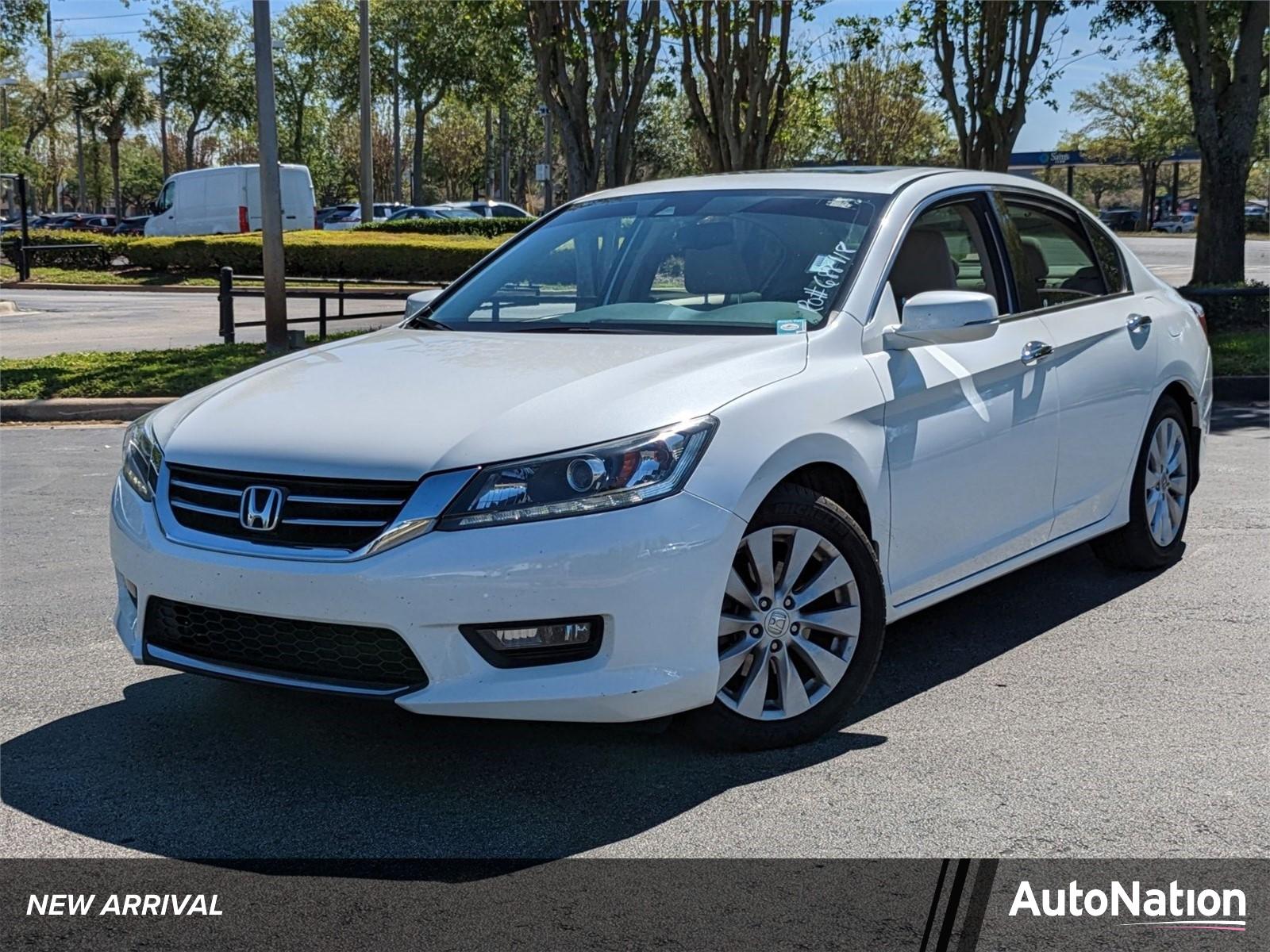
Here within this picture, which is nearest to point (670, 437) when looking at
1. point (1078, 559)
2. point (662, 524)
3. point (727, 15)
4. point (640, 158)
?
point (662, 524)

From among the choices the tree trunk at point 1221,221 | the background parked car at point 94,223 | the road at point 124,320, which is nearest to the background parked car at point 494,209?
the road at point 124,320

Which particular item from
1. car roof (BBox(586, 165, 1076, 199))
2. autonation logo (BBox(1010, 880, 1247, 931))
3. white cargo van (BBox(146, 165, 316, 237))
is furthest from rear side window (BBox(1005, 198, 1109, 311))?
white cargo van (BBox(146, 165, 316, 237))

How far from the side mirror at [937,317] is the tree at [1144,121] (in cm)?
6533

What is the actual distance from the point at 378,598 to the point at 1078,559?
3.99m

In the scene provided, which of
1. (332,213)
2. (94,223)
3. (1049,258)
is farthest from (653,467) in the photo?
(94,223)

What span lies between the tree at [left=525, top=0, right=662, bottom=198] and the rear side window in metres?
11.4

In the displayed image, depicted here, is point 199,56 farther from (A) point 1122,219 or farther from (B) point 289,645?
(B) point 289,645

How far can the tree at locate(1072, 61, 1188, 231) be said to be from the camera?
6875 centimetres

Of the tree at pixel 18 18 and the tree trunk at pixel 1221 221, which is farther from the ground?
the tree at pixel 18 18

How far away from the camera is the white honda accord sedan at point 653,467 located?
3.80 metres

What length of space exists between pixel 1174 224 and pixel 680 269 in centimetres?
6655

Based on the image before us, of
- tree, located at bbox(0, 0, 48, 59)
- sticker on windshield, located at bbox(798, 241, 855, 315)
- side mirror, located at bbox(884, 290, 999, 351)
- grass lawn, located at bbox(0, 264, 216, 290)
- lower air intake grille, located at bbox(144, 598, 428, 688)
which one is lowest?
lower air intake grille, located at bbox(144, 598, 428, 688)

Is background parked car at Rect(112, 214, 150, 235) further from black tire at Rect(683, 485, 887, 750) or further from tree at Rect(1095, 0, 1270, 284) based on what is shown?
black tire at Rect(683, 485, 887, 750)

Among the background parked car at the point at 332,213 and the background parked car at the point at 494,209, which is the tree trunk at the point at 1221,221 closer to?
the background parked car at the point at 494,209
